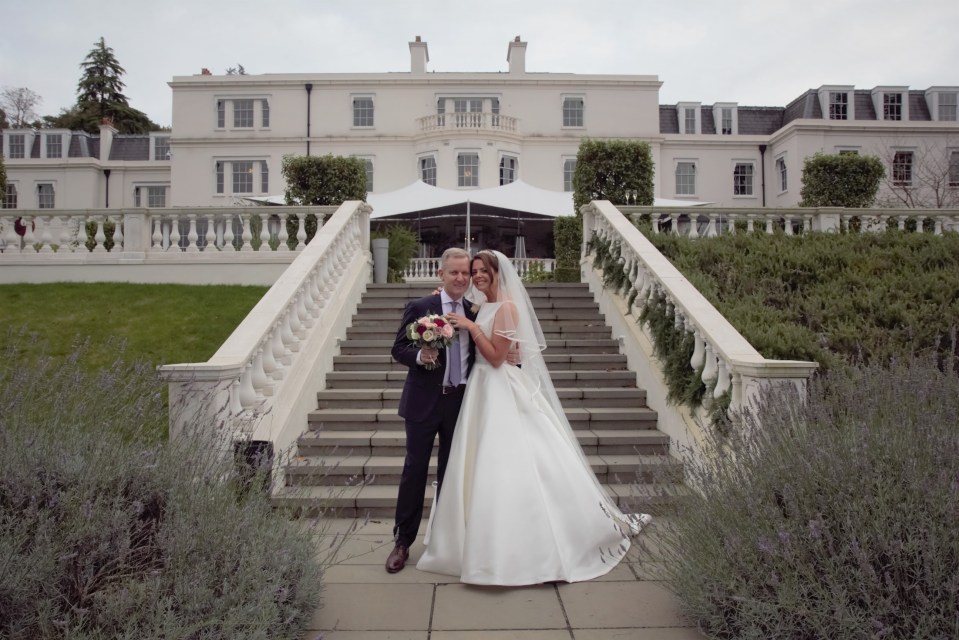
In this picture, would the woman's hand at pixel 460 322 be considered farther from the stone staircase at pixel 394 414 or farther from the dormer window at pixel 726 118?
the dormer window at pixel 726 118

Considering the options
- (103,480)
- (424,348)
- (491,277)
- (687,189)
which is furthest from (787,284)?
(687,189)

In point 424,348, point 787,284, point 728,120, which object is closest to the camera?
point 424,348

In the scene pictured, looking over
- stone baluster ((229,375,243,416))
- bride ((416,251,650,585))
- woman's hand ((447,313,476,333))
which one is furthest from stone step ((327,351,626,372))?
woman's hand ((447,313,476,333))

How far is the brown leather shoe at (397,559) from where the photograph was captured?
4348mm

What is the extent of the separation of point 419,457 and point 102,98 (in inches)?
2063

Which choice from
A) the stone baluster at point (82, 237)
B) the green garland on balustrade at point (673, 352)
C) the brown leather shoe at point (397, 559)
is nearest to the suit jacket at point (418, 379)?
the brown leather shoe at point (397, 559)

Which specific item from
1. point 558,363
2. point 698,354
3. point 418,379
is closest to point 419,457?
point 418,379

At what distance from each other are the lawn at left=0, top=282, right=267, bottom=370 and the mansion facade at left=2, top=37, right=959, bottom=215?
19904 millimetres

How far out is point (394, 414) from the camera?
7.01 meters

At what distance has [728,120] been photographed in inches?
1436

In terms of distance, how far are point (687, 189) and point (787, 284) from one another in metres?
26.2

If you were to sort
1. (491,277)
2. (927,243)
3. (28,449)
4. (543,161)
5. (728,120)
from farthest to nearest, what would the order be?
(728,120), (543,161), (927,243), (491,277), (28,449)

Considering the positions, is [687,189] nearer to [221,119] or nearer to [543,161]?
[543,161]

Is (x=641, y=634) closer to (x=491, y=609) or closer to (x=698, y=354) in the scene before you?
(x=491, y=609)
